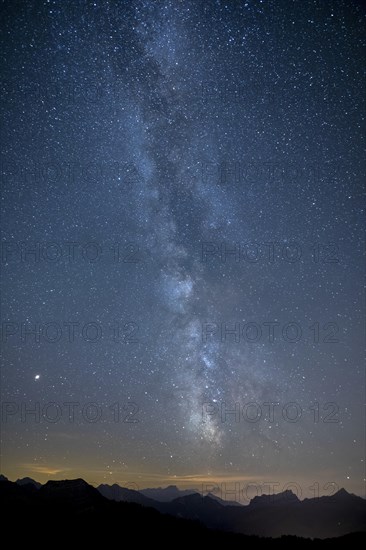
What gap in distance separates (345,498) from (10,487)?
194354mm

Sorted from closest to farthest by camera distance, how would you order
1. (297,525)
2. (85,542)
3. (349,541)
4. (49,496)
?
1. (85,542)
2. (349,541)
3. (49,496)
4. (297,525)

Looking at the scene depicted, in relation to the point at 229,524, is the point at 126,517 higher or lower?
higher

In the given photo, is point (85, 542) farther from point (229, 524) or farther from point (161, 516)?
point (229, 524)

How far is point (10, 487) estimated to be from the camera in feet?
142

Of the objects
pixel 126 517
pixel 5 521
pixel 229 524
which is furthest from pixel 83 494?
pixel 229 524

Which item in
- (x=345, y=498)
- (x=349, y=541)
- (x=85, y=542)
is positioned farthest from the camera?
(x=345, y=498)

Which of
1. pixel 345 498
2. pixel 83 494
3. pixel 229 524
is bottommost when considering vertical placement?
pixel 229 524

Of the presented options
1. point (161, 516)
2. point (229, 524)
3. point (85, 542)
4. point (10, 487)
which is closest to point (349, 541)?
point (161, 516)

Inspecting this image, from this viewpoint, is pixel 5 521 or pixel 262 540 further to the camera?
pixel 262 540

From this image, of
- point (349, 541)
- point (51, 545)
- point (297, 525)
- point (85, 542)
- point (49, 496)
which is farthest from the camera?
point (297, 525)

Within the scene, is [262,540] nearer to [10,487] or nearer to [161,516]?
[161,516]

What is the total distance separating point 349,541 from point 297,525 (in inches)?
6253

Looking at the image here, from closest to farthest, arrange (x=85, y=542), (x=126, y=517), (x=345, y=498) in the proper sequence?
(x=85, y=542) → (x=126, y=517) → (x=345, y=498)

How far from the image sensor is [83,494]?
155ft
